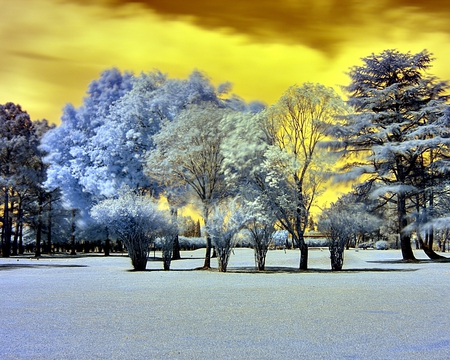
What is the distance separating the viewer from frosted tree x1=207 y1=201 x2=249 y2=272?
2112 cm

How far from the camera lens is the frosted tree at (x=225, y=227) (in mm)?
21125

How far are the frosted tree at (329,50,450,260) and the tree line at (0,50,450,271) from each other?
8cm

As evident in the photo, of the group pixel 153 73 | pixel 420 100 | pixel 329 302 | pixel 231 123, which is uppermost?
pixel 153 73

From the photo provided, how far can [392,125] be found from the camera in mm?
29500

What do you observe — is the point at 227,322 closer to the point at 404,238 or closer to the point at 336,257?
the point at 336,257

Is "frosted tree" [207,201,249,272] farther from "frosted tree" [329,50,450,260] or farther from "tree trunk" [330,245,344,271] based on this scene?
"frosted tree" [329,50,450,260]

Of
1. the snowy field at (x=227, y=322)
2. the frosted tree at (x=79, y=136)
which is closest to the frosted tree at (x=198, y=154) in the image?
the snowy field at (x=227, y=322)

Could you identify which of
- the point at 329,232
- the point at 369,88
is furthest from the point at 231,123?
the point at 369,88

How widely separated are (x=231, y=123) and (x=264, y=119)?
1.60 meters

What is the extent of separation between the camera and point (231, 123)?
75.0 ft

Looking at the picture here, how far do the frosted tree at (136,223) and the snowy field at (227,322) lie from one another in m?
7.94

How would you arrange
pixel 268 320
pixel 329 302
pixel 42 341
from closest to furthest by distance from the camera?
pixel 42 341
pixel 268 320
pixel 329 302

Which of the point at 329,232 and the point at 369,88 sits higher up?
the point at 369,88

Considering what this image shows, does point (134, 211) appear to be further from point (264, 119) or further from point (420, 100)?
point (420, 100)
